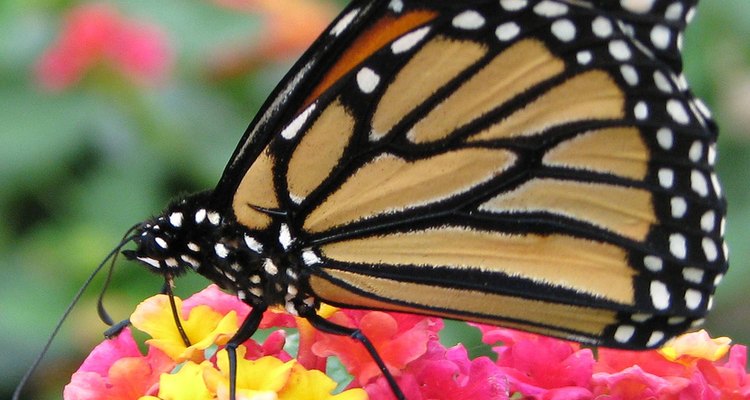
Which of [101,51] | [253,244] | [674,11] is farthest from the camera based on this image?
[101,51]

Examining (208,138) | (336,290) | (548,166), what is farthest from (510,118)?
(208,138)

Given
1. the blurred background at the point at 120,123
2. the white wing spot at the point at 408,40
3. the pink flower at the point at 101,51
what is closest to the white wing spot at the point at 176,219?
the white wing spot at the point at 408,40

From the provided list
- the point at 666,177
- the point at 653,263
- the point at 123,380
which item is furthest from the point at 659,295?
the point at 123,380

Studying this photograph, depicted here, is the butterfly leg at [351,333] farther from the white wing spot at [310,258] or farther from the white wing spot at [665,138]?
the white wing spot at [665,138]

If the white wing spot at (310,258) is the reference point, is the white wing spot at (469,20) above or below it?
above

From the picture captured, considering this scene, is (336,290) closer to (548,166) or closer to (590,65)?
(548,166)

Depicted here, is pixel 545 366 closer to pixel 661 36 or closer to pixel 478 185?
pixel 478 185
